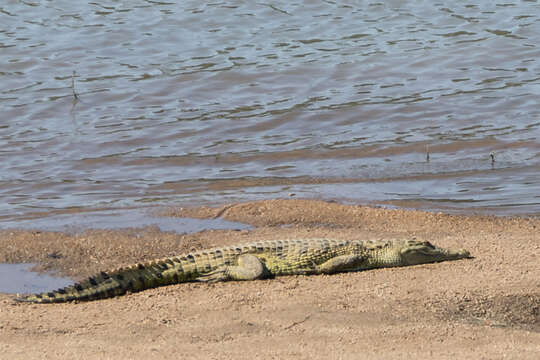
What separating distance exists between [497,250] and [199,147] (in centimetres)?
522

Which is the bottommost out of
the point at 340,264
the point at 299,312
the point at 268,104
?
the point at 268,104

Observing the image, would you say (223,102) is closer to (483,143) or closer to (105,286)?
(483,143)

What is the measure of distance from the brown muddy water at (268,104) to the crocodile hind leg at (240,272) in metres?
2.58

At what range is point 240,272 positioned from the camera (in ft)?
20.0

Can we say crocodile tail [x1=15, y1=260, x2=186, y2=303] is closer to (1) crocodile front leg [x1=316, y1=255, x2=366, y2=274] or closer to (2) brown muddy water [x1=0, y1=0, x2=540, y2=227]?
(1) crocodile front leg [x1=316, y1=255, x2=366, y2=274]

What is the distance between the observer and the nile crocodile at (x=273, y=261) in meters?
5.96

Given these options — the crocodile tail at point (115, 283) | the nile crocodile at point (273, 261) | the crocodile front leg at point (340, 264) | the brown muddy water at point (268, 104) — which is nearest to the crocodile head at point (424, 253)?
the nile crocodile at point (273, 261)

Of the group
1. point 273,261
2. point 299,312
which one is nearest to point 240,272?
point 273,261

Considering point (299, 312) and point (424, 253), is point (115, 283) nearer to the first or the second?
point (299, 312)

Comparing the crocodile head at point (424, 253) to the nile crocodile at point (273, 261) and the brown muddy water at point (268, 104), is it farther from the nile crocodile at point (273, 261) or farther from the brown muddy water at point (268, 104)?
the brown muddy water at point (268, 104)

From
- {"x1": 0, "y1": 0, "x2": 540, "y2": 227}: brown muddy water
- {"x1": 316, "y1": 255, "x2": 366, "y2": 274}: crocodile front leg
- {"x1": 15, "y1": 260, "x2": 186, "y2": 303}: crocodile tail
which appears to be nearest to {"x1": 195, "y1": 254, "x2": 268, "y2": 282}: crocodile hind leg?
{"x1": 15, "y1": 260, "x2": 186, "y2": 303}: crocodile tail

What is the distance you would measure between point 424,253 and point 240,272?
4.64 ft

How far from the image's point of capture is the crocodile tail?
574 cm

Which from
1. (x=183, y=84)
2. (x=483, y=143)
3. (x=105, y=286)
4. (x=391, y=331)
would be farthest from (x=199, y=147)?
(x=391, y=331)
